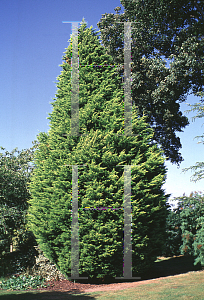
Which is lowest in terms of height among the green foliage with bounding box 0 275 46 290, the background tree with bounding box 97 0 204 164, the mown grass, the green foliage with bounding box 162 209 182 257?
the green foliage with bounding box 0 275 46 290

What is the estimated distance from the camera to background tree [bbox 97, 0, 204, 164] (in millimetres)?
15922

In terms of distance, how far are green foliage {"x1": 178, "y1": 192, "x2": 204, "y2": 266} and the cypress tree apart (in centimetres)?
220

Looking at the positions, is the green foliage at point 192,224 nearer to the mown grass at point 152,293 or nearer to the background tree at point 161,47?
the mown grass at point 152,293

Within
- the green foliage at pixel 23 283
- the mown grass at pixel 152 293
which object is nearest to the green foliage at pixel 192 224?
the mown grass at pixel 152 293

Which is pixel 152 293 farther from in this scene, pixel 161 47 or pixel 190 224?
pixel 161 47

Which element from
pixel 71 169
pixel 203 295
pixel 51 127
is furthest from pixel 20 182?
pixel 203 295

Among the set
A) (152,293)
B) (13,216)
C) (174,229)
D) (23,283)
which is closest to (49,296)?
(23,283)

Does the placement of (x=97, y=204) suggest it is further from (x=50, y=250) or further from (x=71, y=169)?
(x=50, y=250)

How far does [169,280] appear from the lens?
945 cm

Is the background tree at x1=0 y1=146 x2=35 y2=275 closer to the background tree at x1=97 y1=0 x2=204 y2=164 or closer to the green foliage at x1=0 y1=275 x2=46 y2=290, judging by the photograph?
the green foliage at x1=0 y1=275 x2=46 y2=290

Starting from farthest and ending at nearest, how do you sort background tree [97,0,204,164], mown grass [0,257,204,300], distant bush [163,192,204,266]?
background tree [97,0,204,164] < distant bush [163,192,204,266] < mown grass [0,257,204,300]

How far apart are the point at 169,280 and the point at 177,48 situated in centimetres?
1322

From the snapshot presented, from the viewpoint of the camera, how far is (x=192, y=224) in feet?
40.9

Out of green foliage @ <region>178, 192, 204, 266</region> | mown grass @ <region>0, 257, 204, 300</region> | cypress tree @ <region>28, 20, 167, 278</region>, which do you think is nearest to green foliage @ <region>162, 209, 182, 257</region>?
green foliage @ <region>178, 192, 204, 266</region>
